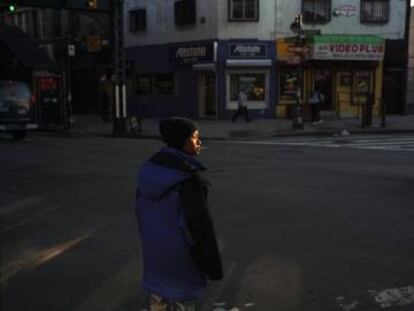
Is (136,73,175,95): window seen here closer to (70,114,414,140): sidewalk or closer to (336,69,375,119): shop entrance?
(70,114,414,140): sidewalk

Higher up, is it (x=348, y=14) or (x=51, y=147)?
(x=348, y=14)

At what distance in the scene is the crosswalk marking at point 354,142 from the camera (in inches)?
825

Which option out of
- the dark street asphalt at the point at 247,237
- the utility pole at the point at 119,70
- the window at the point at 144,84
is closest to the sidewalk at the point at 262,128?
the utility pole at the point at 119,70

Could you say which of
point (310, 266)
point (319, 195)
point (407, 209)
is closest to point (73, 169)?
point (319, 195)

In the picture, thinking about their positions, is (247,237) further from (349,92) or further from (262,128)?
(349,92)

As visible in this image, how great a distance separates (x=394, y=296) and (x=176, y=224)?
2.80 metres

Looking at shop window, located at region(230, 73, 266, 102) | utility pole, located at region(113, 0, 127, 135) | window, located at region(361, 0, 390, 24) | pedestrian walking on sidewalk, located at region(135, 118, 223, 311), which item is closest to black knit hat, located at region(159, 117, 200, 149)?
pedestrian walking on sidewalk, located at region(135, 118, 223, 311)

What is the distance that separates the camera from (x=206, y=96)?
117 ft

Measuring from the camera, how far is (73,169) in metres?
14.8

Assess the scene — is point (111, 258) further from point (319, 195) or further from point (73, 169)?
point (73, 169)

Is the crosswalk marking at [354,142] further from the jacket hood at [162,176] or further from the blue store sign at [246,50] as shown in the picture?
the jacket hood at [162,176]

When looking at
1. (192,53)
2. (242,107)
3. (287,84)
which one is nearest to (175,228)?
(242,107)

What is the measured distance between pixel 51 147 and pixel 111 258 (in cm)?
1391

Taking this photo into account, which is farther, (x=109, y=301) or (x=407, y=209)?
(x=407, y=209)
